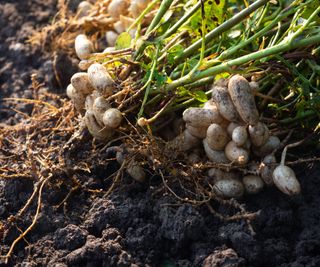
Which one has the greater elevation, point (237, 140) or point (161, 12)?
point (161, 12)

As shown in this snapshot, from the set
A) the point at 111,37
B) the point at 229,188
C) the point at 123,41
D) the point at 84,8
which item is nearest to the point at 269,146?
the point at 229,188

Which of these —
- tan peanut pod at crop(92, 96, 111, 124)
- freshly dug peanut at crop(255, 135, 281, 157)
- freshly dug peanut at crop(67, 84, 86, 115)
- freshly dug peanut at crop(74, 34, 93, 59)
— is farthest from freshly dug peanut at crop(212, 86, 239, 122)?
freshly dug peanut at crop(74, 34, 93, 59)

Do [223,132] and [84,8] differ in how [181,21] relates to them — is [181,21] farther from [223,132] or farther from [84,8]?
[84,8]

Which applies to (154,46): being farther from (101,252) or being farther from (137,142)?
(101,252)

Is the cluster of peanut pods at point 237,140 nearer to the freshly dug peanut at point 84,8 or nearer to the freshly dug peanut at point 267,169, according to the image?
the freshly dug peanut at point 267,169

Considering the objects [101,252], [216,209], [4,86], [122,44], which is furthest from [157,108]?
[4,86]

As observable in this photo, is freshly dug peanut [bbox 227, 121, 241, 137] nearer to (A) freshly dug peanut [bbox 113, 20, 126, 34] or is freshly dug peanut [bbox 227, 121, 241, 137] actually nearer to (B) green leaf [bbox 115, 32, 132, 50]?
(B) green leaf [bbox 115, 32, 132, 50]
